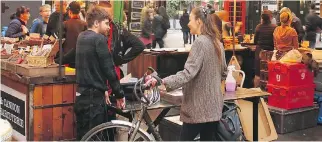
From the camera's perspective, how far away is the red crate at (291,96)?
248 inches

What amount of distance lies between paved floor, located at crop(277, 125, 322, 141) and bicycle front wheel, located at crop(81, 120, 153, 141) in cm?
263

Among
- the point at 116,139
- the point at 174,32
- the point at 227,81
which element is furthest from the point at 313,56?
the point at 174,32

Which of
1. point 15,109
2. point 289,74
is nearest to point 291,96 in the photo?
point 289,74

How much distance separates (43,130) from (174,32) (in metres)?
16.4

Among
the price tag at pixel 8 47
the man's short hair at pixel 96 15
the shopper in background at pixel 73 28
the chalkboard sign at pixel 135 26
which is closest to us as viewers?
the man's short hair at pixel 96 15

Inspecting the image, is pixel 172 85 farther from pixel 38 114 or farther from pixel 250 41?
pixel 250 41

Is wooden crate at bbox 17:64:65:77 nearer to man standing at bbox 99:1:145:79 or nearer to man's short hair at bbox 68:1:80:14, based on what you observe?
man standing at bbox 99:1:145:79

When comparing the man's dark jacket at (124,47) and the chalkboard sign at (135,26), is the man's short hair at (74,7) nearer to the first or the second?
the man's dark jacket at (124,47)

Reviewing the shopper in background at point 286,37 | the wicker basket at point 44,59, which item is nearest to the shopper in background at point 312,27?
the shopper in background at point 286,37

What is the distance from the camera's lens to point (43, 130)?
482cm

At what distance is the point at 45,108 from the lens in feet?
15.7

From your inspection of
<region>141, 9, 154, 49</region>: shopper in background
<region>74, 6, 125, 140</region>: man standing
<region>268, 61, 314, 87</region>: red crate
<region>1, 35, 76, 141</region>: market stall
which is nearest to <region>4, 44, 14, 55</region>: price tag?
<region>1, 35, 76, 141</region>: market stall

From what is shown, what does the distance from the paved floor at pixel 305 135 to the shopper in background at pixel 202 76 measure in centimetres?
256

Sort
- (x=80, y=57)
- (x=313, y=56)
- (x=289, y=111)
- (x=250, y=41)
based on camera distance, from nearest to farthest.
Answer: (x=80, y=57)
(x=289, y=111)
(x=313, y=56)
(x=250, y=41)
